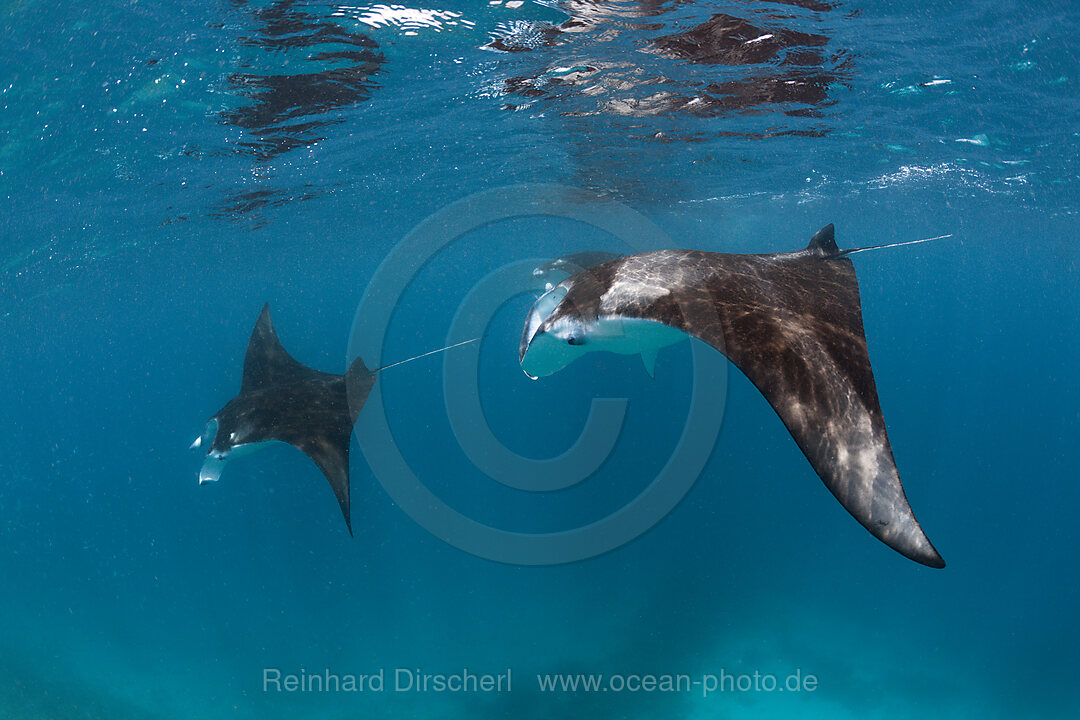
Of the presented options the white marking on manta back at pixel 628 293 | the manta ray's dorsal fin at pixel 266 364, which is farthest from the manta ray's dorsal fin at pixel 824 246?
the manta ray's dorsal fin at pixel 266 364

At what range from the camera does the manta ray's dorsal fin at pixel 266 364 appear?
28.9ft

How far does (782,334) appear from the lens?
2982mm

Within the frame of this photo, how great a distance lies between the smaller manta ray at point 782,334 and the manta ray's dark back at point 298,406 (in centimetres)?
294

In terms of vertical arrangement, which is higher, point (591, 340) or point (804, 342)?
point (804, 342)

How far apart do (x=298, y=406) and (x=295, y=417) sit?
298 millimetres

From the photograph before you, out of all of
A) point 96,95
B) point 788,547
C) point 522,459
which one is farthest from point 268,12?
point 522,459

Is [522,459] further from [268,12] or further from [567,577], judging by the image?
[268,12]

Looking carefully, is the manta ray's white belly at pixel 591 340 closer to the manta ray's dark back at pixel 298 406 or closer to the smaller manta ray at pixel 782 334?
the smaller manta ray at pixel 782 334

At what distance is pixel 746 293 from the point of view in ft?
11.5

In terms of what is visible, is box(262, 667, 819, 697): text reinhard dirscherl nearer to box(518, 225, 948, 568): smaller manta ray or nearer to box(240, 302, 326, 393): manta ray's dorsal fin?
box(240, 302, 326, 393): manta ray's dorsal fin

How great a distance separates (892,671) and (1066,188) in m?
16.2

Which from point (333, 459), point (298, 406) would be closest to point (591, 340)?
point (333, 459)

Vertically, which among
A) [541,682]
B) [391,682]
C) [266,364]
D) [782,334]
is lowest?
[391,682]

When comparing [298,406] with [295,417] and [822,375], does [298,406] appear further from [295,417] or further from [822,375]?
[822,375]
